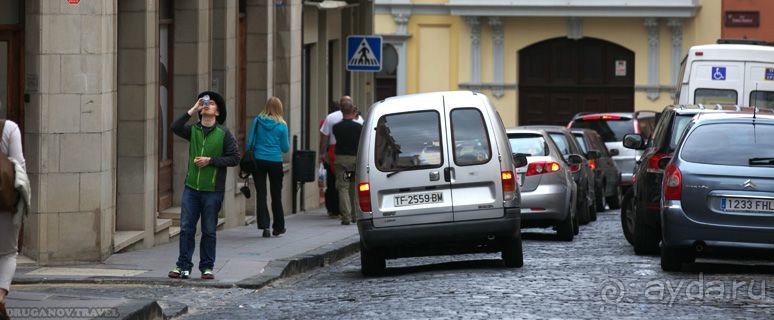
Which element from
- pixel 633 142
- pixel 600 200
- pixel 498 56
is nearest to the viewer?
pixel 633 142

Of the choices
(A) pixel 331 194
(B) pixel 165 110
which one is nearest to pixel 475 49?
(A) pixel 331 194

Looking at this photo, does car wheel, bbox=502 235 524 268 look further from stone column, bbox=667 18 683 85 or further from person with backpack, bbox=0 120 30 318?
stone column, bbox=667 18 683 85

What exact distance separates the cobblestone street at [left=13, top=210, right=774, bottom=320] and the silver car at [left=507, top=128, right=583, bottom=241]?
2.83 m

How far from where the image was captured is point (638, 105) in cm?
4966

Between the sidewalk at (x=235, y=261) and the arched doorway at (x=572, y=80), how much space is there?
1144 inches

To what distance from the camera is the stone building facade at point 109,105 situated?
51.9 ft

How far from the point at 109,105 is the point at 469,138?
354 centimetres

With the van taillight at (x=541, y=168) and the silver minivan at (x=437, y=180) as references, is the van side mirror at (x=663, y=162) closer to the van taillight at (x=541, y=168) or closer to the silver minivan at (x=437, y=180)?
the silver minivan at (x=437, y=180)

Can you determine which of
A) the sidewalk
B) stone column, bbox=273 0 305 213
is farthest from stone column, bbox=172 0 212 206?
stone column, bbox=273 0 305 213

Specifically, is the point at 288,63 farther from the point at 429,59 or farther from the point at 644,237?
the point at 429,59

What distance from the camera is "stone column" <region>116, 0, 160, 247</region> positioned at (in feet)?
58.1

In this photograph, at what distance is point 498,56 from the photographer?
167 ft

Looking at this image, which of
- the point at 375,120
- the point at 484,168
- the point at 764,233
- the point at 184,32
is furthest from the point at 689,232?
the point at 184,32

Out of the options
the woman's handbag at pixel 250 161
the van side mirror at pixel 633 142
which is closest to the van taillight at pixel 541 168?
the van side mirror at pixel 633 142
